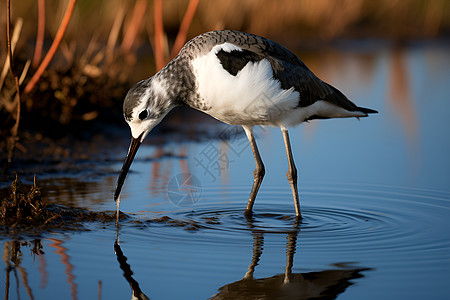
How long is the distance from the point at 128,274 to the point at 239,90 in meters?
1.93

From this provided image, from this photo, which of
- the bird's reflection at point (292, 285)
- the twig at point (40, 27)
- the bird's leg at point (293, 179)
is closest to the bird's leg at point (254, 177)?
the bird's leg at point (293, 179)

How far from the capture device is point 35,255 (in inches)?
190

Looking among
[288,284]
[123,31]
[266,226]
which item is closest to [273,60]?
[266,226]

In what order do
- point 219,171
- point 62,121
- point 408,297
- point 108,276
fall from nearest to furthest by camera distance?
point 408,297, point 108,276, point 219,171, point 62,121

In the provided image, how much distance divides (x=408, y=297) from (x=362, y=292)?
26 centimetres

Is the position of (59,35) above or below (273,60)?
above

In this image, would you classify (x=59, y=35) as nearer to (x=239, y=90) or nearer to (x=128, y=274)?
(x=239, y=90)

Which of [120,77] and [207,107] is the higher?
[120,77]

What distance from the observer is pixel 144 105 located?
5.97 m

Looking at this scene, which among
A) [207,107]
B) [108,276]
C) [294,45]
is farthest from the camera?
[294,45]

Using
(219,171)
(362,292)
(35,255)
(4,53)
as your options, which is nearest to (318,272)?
(362,292)

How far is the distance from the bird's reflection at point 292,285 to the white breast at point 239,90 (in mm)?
1566

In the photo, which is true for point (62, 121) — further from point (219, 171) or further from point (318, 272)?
point (318, 272)

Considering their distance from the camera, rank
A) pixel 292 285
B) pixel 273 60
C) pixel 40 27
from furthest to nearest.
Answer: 1. pixel 40 27
2. pixel 273 60
3. pixel 292 285
